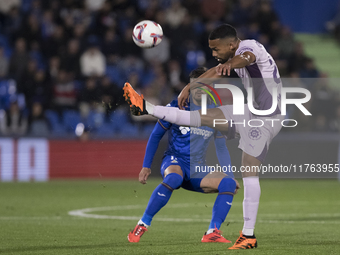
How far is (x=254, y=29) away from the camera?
16.8 metres

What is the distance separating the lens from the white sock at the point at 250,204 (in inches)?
221

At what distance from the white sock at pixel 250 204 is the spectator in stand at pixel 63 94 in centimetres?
918

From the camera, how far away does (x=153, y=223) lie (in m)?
7.83

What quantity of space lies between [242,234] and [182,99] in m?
1.35

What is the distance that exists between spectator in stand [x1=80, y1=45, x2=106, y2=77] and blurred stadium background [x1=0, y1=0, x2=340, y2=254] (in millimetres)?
25

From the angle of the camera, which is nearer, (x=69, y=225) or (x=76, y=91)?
(x=69, y=225)

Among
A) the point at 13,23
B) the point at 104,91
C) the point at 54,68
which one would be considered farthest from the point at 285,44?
the point at 13,23

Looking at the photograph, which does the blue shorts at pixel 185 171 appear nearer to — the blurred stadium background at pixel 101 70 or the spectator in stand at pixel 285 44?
the blurred stadium background at pixel 101 70

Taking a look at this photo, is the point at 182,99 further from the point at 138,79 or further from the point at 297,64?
the point at 297,64

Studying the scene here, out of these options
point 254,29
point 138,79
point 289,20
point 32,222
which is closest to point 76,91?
point 138,79

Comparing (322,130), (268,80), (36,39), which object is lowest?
(322,130)

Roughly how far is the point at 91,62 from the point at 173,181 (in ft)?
31.2

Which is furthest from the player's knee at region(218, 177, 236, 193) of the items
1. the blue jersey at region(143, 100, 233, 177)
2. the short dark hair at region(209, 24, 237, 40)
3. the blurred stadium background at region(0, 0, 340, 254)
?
the blurred stadium background at region(0, 0, 340, 254)

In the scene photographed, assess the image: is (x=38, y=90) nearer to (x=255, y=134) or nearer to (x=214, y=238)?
(x=214, y=238)
